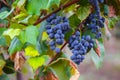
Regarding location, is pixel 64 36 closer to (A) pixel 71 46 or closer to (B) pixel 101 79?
(A) pixel 71 46

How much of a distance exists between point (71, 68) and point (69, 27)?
12cm

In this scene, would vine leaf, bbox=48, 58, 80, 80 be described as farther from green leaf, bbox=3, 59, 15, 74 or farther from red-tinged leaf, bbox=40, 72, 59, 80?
green leaf, bbox=3, 59, 15, 74

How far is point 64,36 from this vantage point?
1.17 metres

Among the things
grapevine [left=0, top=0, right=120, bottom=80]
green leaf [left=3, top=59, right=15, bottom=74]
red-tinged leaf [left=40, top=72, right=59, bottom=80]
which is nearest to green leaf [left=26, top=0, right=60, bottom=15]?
grapevine [left=0, top=0, right=120, bottom=80]

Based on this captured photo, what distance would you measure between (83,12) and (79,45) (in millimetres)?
103

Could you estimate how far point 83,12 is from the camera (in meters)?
1.13

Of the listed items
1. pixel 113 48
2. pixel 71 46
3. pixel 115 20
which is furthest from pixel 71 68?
pixel 113 48

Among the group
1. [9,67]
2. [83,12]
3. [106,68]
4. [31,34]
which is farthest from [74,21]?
[106,68]

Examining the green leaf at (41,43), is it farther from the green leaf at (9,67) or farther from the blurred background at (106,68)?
the blurred background at (106,68)

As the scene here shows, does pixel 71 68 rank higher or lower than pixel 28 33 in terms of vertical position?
lower

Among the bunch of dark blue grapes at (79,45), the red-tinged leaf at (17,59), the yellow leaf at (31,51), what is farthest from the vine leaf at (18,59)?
the bunch of dark blue grapes at (79,45)

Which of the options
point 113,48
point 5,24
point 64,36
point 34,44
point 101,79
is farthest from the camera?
point 113,48

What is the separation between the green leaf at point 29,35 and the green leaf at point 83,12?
0.14 metres

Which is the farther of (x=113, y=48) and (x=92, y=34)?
(x=113, y=48)
